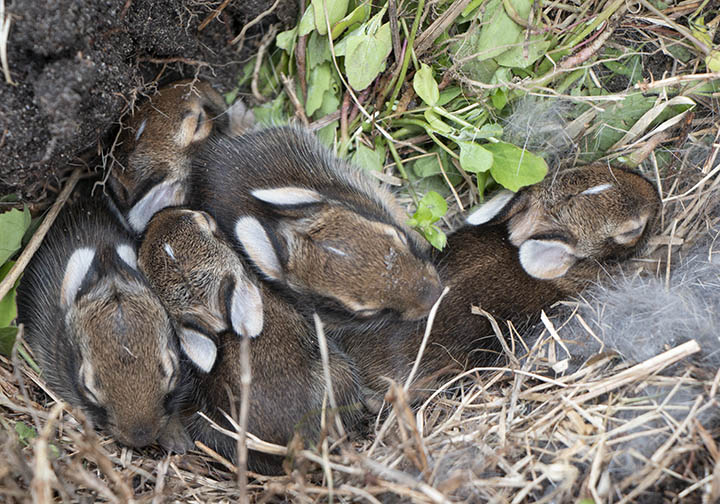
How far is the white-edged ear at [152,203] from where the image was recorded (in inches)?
126

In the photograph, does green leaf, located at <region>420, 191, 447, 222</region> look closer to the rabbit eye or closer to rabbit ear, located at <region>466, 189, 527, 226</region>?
rabbit ear, located at <region>466, 189, 527, 226</region>

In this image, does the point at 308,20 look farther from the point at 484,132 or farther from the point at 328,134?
the point at 484,132

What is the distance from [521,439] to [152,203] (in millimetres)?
2123

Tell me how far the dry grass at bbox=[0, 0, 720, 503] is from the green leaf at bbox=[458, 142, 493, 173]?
46 centimetres

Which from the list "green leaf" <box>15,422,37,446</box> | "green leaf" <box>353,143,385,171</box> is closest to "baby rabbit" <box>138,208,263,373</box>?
"green leaf" <box>15,422,37,446</box>

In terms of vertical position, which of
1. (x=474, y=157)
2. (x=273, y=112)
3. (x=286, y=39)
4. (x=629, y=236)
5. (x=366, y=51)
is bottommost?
(x=629, y=236)

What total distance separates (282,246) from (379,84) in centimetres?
106

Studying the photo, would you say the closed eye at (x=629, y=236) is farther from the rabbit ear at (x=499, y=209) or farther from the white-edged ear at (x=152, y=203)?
the white-edged ear at (x=152, y=203)

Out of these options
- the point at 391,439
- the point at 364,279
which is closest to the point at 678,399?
the point at 391,439

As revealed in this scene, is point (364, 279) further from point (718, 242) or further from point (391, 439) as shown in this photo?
point (718, 242)

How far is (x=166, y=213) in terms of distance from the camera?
311 centimetres

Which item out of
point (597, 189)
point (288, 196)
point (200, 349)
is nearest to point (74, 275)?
point (200, 349)

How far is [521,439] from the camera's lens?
2562 mm

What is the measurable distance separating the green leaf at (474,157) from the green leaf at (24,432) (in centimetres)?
240
